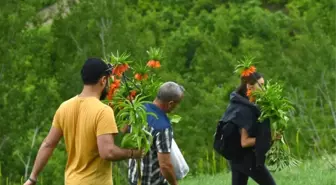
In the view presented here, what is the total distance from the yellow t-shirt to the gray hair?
93cm

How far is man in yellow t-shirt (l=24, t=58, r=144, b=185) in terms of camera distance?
6.88 metres

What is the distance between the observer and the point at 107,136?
6.85m

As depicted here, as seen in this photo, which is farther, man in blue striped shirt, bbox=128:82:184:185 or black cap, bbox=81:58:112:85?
man in blue striped shirt, bbox=128:82:184:185

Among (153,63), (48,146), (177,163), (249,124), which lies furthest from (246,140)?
(48,146)

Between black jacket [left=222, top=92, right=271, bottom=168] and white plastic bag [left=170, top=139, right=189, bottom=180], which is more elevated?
black jacket [left=222, top=92, right=271, bottom=168]

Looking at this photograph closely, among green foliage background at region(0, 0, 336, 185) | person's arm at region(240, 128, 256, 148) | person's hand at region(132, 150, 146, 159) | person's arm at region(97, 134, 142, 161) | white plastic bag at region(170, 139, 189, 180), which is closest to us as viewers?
person's arm at region(97, 134, 142, 161)

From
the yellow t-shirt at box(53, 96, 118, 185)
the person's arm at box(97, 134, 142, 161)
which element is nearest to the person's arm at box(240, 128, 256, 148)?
the yellow t-shirt at box(53, 96, 118, 185)

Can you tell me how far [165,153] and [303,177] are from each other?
5.70 metres

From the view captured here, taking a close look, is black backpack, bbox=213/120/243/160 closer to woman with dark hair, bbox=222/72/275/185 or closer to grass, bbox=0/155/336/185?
woman with dark hair, bbox=222/72/275/185

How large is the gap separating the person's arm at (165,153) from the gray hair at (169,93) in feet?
0.79

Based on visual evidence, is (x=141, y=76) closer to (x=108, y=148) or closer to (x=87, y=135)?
(x=87, y=135)

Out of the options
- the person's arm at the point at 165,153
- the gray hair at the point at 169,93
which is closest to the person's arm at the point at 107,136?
the person's arm at the point at 165,153

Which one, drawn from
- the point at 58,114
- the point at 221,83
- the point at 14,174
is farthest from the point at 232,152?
the point at 221,83

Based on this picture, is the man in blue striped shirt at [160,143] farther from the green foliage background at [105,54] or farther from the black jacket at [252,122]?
the green foliage background at [105,54]
